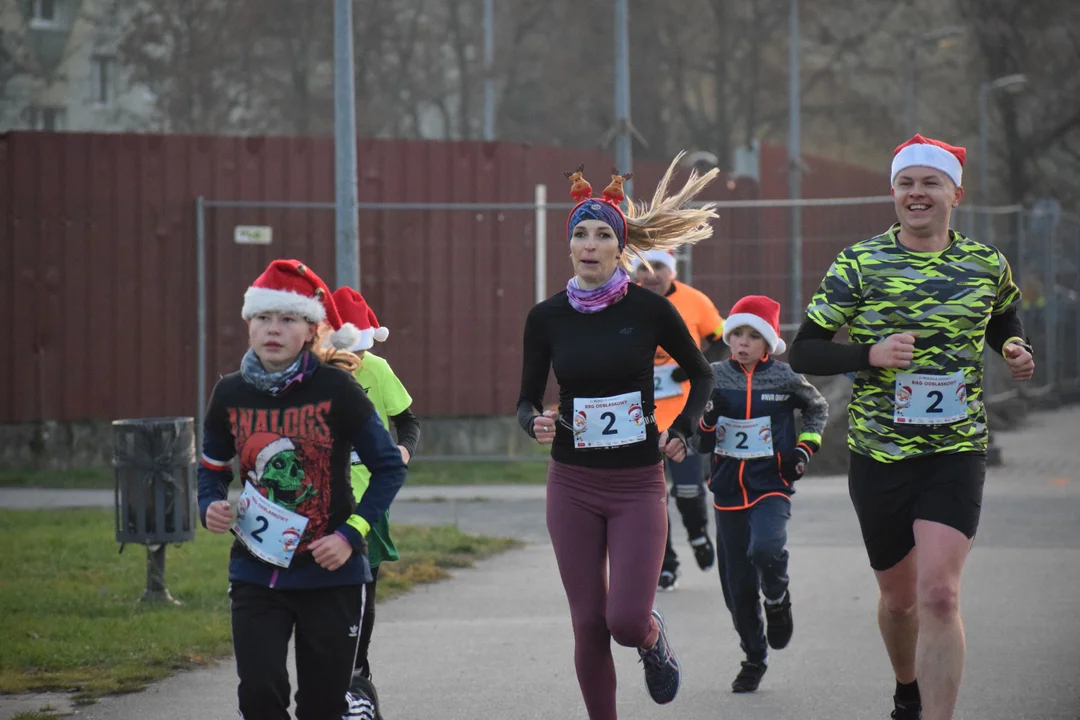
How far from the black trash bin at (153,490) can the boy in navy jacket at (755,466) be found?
3.42 meters

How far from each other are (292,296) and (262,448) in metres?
0.51

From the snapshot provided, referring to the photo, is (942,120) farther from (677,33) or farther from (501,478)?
(501,478)

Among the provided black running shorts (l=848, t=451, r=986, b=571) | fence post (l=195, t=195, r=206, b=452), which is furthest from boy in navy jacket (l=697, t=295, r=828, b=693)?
fence post (l=195, t=195, r=206, b=452)

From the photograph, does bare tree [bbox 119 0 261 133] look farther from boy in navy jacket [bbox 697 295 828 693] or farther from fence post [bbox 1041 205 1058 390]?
boy in navy jacket [bbox 697 295 828 693]

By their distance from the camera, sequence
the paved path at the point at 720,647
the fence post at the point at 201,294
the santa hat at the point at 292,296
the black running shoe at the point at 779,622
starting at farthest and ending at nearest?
1. the fence post at the point at 201,294
2. the black running shoe at the point at 779,622
3. the paved path at the point at 720,647
4. the santa hat at the point at 292,296

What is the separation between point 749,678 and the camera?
24.8 ft

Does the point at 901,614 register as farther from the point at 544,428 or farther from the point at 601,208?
the point at 601,208

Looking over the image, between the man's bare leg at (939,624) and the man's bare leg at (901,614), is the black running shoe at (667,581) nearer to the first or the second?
the man's bare leg at (901,614)

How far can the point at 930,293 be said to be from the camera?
591 cm

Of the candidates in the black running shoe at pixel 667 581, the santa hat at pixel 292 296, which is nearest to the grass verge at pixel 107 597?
the black running shoe at pixel 667 581

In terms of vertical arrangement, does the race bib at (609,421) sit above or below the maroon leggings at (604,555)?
above

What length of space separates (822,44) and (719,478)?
3280 centimetres

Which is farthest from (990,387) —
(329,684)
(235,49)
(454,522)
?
(235,49)

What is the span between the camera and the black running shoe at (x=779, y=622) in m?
7.76
